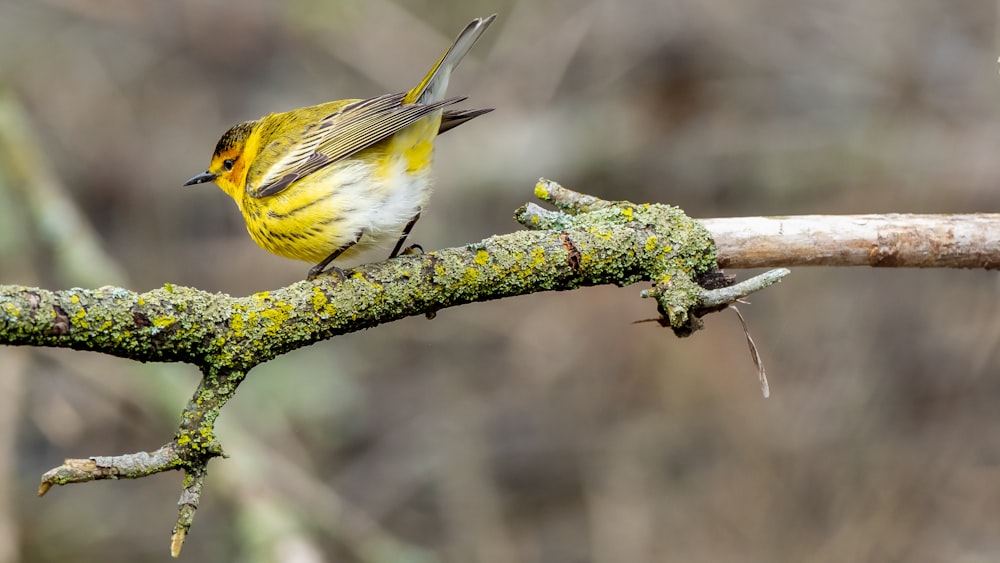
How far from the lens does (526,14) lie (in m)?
8.28

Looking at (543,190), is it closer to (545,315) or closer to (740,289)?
(740,289)

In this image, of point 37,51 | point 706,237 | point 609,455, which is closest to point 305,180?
point 706,237

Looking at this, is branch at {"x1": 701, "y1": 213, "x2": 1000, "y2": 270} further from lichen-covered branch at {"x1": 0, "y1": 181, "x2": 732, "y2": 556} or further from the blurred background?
the blurred background

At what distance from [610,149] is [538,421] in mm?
2455

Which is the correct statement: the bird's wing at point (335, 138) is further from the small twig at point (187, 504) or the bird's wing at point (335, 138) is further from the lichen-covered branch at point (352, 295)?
the small twig at point (187, 504)

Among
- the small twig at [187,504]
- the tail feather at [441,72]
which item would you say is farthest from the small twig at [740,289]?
the small twig at [187,504]

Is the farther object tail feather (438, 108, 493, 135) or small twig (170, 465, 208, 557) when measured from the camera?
tail feather (438, 108, 493, 135)

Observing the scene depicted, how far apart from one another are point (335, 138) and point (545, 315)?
4.09 meters

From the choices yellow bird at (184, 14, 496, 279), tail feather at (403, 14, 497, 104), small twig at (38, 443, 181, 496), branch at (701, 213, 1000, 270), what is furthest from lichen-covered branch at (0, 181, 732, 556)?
tail feather at (403, 14, 497, 104)

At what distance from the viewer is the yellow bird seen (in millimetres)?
3963

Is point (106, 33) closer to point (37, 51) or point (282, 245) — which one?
point (37, 51)

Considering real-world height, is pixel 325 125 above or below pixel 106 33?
below

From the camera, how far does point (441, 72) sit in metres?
4.25

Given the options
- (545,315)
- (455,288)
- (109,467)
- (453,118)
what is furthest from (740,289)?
(545,315)
